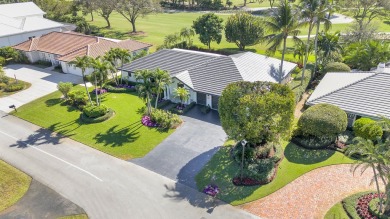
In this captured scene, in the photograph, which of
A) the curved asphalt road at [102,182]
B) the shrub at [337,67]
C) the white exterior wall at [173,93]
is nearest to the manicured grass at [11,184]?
the curved asphalt road at [102,182]

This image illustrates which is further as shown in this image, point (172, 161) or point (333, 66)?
point (333, 66)

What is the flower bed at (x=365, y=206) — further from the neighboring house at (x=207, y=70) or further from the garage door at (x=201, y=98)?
the garage door at (x=201, y=98)

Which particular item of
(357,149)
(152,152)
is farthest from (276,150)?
(152,152)

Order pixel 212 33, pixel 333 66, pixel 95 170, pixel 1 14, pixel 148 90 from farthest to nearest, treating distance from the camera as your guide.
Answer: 1. pixel 1 14
2. pixel 212 33
3. pixel 333 66
4. pixel 148 90
5. pixel 95 170

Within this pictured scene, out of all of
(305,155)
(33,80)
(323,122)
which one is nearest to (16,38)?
(33,80)

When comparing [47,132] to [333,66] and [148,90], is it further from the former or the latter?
[333,66]

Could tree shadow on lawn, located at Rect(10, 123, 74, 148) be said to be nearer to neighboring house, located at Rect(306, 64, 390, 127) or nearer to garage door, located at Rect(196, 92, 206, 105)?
garage door, located at Rect(196, 92, 206, 105)
